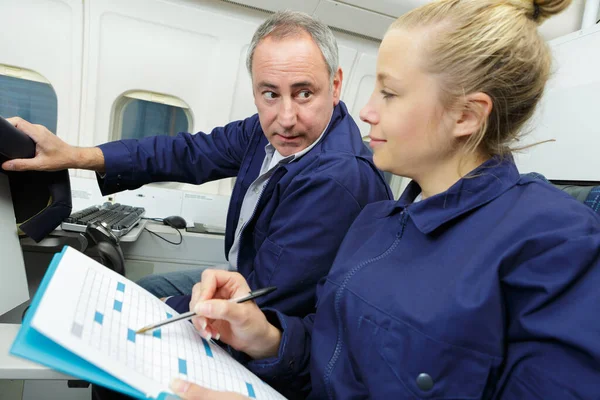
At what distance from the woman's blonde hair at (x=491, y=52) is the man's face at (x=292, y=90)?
1.58 feet

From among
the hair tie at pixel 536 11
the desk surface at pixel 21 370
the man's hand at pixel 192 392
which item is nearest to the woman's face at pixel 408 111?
the hair tie at pixel 536 11

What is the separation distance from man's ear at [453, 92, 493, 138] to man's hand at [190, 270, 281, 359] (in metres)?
0.58

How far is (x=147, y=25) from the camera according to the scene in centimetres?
245

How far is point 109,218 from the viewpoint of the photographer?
6.35 ft

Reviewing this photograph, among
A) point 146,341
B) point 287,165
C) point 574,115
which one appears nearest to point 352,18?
point 574,115

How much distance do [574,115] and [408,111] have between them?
65.5 inches

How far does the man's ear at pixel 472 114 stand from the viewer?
29.7 inches

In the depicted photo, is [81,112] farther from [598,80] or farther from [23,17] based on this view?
[598,80]

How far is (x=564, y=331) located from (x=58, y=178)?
1.49m

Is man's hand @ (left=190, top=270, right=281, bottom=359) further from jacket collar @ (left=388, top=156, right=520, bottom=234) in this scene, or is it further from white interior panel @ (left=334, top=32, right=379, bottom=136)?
white interior panel @ (left=334, top=32, right=379, bottom=136)

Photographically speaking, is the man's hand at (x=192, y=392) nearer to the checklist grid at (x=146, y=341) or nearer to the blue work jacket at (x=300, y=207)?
the checklist grid at (x=146, y=341)

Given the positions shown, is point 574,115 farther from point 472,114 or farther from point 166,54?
point 166,54

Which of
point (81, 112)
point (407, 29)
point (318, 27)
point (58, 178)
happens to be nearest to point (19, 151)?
point (58, 178)

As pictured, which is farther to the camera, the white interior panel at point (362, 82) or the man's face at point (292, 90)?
the white interior panel at point (362, 82)
